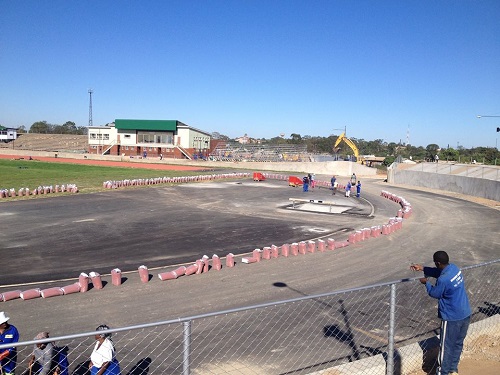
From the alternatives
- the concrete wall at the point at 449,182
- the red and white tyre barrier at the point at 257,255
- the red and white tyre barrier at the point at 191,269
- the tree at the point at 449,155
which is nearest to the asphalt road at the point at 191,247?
the red and white tyre barrier at the point at 191,269

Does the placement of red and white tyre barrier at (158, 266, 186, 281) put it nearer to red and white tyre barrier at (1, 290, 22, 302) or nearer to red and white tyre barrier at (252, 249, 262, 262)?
red and white tyre barrier at (252, 249, 262, 262)

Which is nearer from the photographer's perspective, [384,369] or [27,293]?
[384,369]

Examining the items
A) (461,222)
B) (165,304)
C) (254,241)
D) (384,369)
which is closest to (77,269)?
(165,304)

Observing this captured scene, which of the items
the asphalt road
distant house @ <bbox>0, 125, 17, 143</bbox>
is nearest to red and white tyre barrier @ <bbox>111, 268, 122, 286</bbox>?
the asphalt road

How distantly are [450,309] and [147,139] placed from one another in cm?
7833

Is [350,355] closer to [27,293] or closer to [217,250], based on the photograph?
[27,293]

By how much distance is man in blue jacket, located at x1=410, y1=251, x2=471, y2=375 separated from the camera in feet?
21.5

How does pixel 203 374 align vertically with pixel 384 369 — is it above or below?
below

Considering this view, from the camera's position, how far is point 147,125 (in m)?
79.6

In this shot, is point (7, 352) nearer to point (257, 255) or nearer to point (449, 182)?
point (257, 255)

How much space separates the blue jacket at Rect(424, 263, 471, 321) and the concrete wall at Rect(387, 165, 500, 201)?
36311mm

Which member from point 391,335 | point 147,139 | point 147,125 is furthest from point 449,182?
point 147,139

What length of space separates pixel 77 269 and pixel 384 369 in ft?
36.3

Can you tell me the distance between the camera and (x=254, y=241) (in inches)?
779
